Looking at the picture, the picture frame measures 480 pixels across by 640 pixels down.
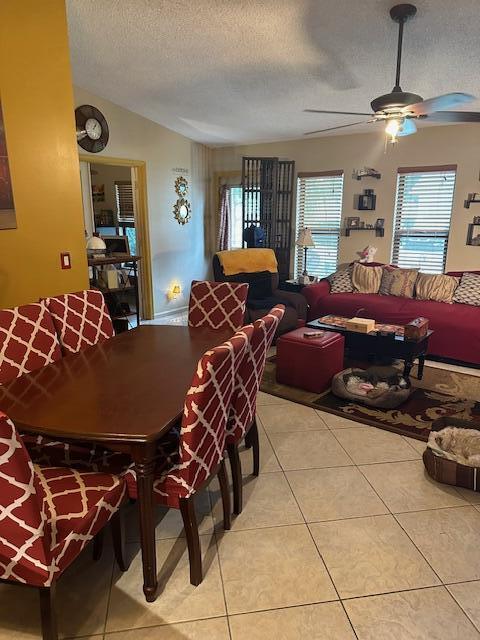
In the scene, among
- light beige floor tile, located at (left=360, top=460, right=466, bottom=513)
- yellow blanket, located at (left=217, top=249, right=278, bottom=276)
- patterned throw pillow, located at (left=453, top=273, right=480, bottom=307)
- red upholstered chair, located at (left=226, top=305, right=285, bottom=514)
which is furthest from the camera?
yellow blanket, located at (left=217, top=249, right=278, bottom=276)

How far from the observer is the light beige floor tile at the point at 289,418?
9.64 ft

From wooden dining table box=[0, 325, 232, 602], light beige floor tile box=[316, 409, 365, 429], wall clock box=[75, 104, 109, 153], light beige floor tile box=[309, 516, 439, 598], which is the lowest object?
light beige floor tile box=[309, 516, 439, 598]

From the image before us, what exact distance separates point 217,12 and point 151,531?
9.99ft

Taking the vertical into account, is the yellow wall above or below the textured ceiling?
below

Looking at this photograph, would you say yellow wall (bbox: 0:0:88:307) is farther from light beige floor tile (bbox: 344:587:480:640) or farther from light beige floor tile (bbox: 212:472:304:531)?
light beige floor tile (bbox: 344:587:480:640)

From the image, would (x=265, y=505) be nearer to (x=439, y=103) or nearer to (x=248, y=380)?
(x=248, y=380)

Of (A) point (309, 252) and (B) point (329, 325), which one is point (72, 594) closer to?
(B) point (329, 325)

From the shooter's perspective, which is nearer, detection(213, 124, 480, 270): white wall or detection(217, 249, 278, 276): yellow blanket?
detection(213, 124, 480, 270): white wall

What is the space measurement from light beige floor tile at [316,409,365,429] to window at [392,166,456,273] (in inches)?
123

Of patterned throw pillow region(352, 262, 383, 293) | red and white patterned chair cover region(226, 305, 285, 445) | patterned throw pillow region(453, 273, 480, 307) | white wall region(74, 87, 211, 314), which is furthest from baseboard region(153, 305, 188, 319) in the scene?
red and white patterned chair cover region(226, 305, 285, 445)

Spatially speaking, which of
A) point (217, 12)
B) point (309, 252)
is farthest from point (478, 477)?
point (309, 252)

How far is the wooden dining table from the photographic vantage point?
4.73ft

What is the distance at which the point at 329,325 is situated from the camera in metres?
3.93

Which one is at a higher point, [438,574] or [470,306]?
[470,306]
